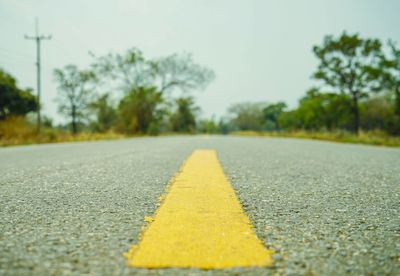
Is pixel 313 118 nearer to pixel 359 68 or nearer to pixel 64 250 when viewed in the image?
pixel 359 68

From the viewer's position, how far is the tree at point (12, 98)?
27.1m

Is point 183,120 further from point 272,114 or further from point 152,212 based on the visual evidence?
point 152,212

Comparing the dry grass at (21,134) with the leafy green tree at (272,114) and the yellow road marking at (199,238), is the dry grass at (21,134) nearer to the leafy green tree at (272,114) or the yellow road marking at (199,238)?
the yellow road marking at (199,238)

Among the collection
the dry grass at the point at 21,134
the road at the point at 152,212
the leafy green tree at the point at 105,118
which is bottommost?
the road at the point at 152,212

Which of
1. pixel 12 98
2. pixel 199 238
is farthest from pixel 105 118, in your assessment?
pixel 199 238

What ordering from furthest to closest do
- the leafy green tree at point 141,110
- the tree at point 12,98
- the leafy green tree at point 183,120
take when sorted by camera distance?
1. the leafy green tree at point 183,120
2. the leafy green tree at point 141,110
3. the tree at point 12,98

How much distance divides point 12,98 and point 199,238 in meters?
31.2

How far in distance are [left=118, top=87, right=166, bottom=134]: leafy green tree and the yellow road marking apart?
36.9 meters

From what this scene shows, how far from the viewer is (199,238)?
121 centimetres

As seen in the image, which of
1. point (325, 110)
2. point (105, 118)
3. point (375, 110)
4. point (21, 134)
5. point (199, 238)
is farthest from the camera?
point (105, 118)

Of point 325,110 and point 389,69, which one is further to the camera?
point 325,110

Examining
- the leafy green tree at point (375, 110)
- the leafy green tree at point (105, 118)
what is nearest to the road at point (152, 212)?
the leafy green tree at point (375, 110)

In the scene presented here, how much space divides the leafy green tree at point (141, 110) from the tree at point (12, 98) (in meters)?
11.0

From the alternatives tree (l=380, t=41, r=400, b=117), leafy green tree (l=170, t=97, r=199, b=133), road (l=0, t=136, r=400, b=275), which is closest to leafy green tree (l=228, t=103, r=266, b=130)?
leafy green tree (l=170, t=97, r=199, b=133)
